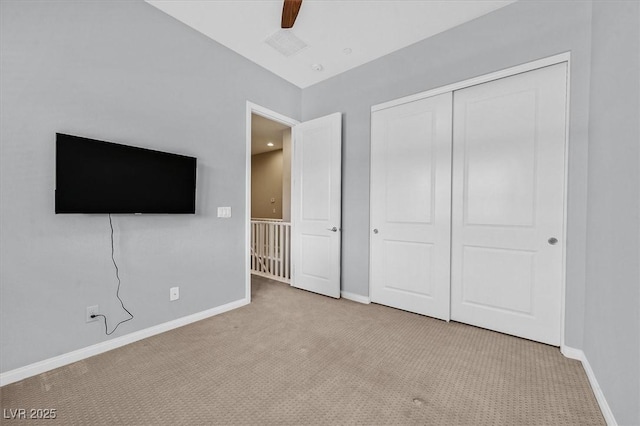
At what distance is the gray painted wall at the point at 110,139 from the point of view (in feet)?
5.65

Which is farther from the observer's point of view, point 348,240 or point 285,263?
point 285,263

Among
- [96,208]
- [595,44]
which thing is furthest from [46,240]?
[595,44]

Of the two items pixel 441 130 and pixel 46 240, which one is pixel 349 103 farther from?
pixel 46 240

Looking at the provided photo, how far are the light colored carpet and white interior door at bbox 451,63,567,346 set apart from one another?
27 centimetres

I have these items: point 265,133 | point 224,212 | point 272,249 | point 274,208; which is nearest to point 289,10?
point 224,212

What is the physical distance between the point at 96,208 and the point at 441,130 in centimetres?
296

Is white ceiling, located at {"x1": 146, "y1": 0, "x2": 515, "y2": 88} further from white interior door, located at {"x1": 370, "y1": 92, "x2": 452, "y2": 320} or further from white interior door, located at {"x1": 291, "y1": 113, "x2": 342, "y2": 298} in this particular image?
white interior door, located at {"x1": 291, "y1": 113, "x2": 342, "y2": 298}

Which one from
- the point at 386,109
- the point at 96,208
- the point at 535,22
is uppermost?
the point at 535,22

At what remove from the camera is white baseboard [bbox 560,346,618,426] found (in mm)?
1366

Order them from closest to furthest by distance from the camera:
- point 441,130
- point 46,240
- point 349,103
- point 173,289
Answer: point 46,240 < point 173,289 < point 441,130 < point 349,103

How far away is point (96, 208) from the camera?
192 centimetres

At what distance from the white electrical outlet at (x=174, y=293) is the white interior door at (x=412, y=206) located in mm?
2028

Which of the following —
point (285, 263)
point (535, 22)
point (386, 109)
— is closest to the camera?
point (535, 22)

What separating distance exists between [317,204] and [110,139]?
2.18 meters
